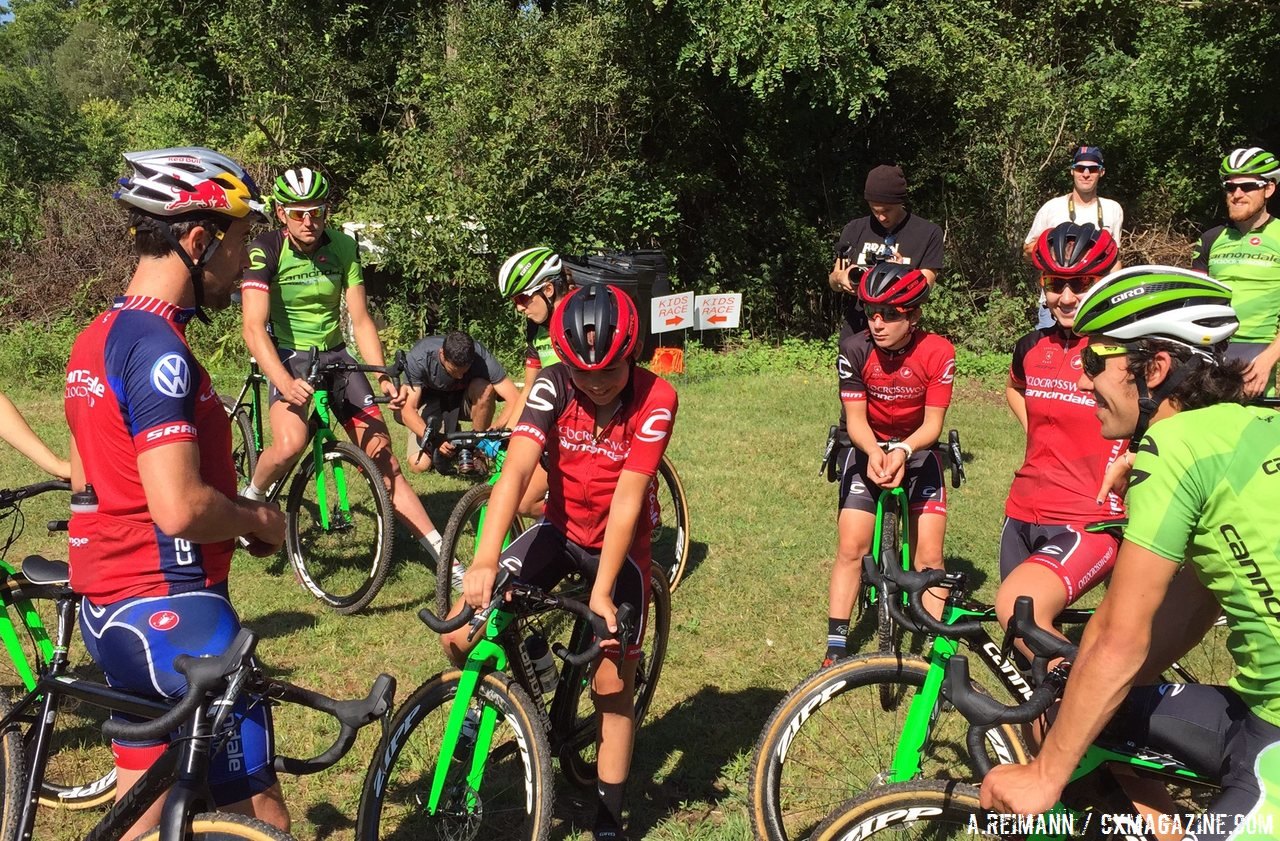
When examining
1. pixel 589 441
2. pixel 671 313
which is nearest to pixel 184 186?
pixel 589 441

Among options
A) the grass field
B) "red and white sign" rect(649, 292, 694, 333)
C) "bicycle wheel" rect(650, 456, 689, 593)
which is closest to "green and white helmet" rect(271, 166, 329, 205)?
the grass field

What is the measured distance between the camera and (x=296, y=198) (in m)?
5.99

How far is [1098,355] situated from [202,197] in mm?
2664

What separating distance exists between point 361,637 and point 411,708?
2.73 metres

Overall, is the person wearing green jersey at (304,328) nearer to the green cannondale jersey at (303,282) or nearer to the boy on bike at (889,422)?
the green cannondale jersey at (303,282)

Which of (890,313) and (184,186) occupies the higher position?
(184,186)

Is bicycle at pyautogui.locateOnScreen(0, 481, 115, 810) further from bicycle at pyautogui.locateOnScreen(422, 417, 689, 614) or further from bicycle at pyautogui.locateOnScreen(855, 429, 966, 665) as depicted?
bicycle at pyautogui.locateOnScreen(855, 429, 966, 665)

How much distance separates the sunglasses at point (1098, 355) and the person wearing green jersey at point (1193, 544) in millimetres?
30

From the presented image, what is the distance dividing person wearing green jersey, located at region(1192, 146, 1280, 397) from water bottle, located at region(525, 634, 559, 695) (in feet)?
17.4

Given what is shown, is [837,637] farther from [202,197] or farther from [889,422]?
[202,197]

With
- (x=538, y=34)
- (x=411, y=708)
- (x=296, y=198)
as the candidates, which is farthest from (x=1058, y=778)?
(x=538, y=34)

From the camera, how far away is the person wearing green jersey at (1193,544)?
2.34m

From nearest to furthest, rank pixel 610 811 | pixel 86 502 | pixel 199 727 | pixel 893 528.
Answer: pixel 199 727 → pixel 86 502 → pixel 610 811 → pixel 893 528

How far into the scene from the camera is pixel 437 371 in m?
6.60
